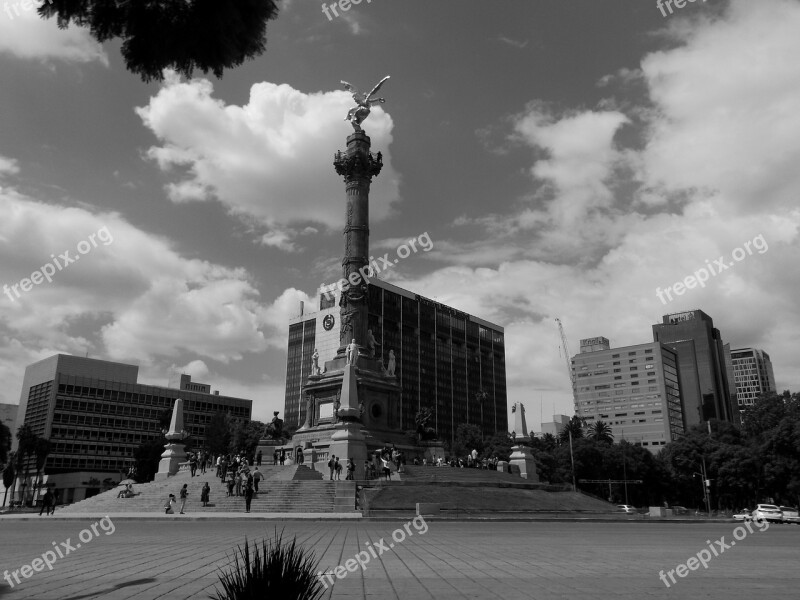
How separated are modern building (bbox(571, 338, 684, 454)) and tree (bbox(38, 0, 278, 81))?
537 ft

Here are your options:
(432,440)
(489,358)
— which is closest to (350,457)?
(432,440)

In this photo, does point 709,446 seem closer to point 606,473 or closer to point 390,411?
point 606,473

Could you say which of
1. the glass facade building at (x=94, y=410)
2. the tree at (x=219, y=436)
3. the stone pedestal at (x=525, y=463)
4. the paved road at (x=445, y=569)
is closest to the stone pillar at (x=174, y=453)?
the stone pedestal at (x=525, y=463)

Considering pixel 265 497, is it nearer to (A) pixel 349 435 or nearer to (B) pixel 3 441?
(A) pixel 349 435

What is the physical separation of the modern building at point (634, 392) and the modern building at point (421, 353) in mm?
25346

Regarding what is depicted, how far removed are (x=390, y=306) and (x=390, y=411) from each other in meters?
97.7

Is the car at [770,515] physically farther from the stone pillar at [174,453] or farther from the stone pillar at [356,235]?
the stone pillar at [174,453]

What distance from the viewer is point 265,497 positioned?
1210 inches

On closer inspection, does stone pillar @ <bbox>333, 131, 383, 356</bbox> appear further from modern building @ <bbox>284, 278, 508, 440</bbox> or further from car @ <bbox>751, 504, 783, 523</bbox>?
modern building @ <bbox>284, 278, 508, 440</bbox>

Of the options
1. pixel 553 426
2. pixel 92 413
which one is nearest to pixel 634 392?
pixel 553 426

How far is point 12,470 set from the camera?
83812 millimetres

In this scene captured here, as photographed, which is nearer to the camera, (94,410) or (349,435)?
(349,435)

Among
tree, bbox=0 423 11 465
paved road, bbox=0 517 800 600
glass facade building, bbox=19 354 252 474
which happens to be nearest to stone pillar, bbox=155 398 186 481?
paved road, bbox=0 517 800 600

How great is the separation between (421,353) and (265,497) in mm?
121801
